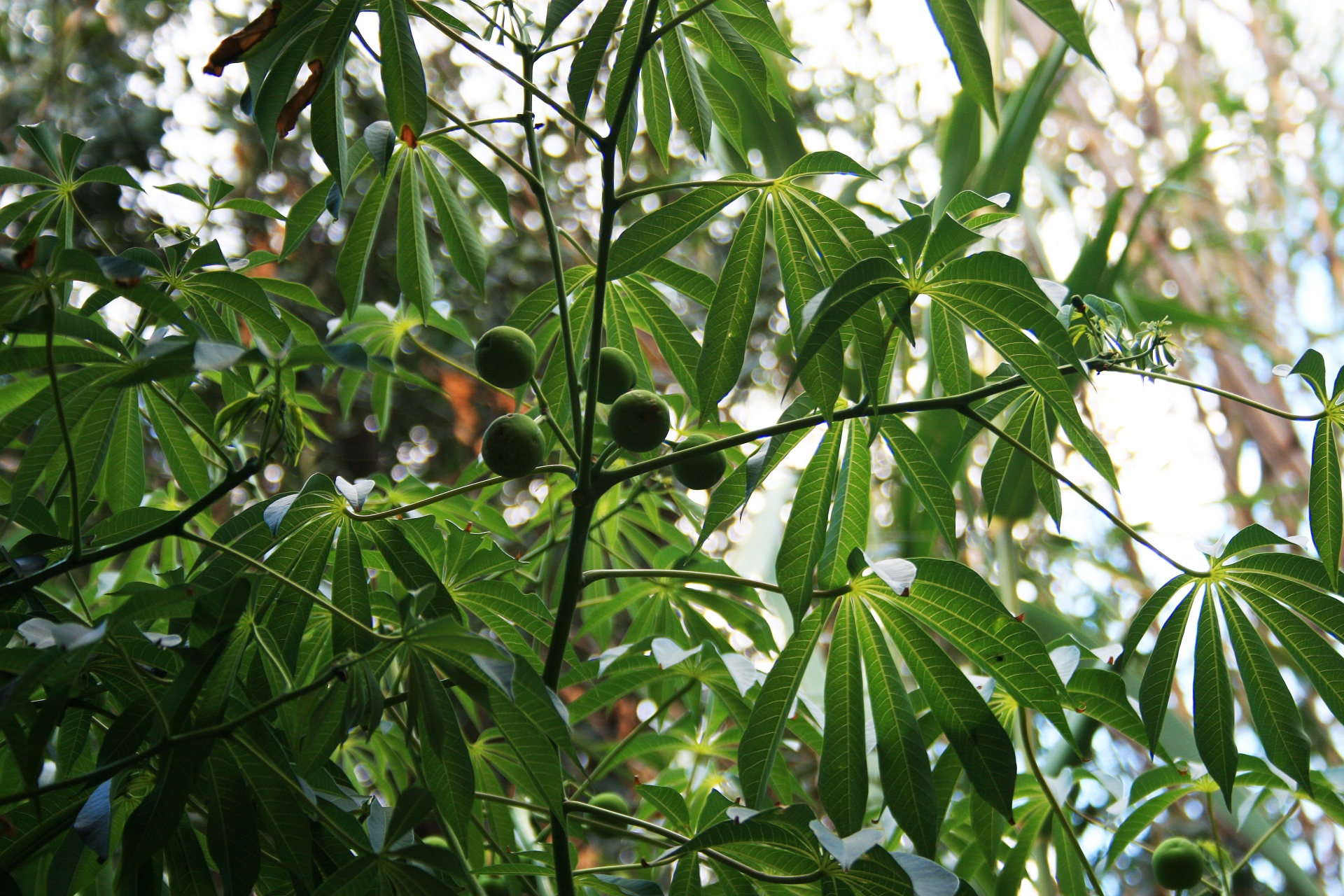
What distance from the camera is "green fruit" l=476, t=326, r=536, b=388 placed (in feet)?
2.63

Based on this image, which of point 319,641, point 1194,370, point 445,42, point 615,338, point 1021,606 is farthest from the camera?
point 1194,370

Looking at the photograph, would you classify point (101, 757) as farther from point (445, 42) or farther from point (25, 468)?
point (445, 42)

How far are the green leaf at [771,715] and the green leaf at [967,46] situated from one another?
441 mm

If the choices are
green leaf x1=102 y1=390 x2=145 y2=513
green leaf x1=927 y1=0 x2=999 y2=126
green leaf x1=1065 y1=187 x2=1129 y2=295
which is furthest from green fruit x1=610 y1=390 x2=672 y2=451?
green leaf x1=1065 y1=187 x2=1129 y2=295

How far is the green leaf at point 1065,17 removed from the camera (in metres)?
0.63

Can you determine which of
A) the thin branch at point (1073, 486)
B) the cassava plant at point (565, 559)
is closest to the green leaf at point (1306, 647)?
the cassava plant at point (565, 559)

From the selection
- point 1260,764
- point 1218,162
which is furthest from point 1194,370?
point 1260,764

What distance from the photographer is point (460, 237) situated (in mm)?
858

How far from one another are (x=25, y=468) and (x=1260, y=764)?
1158mm

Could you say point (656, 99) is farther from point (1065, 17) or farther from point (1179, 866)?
point (1179, 866)

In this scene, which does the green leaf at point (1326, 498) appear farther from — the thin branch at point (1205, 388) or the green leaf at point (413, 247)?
the green leaf at point (413, 247)

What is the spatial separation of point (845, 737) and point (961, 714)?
9 centimetres

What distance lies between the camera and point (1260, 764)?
0.95 metres

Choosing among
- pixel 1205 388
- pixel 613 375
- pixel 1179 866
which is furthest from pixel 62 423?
pixel 1179 866
